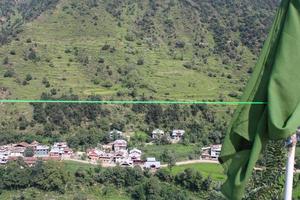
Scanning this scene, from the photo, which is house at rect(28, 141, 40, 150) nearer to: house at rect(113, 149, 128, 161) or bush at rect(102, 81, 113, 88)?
house at rect(113, 149, 128, 161)

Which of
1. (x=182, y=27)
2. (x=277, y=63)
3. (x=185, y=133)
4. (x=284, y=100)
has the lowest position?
(x=185, y=133)

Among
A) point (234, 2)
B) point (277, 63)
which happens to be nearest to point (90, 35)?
point (234, 2)

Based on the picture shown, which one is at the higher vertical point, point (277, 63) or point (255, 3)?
point (277, 63)

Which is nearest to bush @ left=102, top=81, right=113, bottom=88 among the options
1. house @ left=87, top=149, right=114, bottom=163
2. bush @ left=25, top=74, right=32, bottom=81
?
bush @ left=25, top=74, right=32, bottom=81

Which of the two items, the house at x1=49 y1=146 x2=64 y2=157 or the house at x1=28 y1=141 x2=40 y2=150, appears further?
the house at x1=28 y1=141 x2=40 y2=150

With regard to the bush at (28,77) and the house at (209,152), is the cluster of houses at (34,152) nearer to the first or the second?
the bush at (28,77)

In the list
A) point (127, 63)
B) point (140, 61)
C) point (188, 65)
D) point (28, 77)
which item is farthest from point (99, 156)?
point (188, 65)

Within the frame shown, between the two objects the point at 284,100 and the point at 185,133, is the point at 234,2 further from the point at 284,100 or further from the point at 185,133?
the point at 284,100

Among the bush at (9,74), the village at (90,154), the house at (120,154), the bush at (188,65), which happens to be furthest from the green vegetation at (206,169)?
the bush at (9,74)
